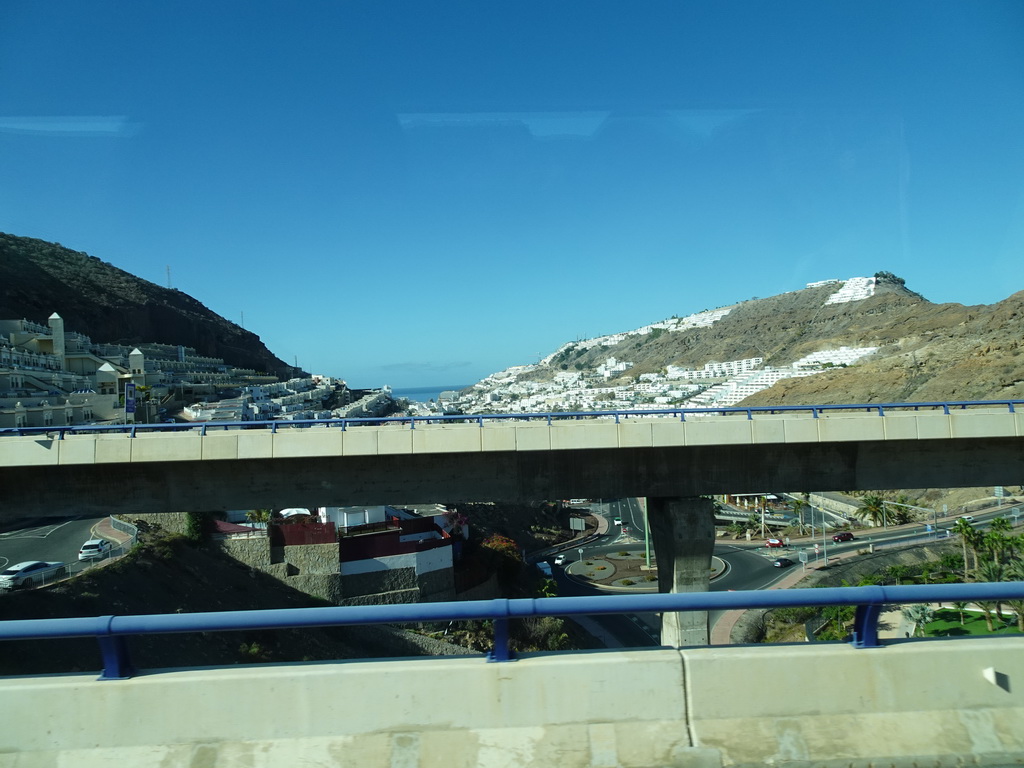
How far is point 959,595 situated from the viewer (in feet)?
10.8

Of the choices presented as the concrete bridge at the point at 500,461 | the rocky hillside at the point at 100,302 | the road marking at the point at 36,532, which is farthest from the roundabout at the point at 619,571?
the rocky hillside at the point at 100,302

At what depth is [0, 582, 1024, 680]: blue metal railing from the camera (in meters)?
3.05

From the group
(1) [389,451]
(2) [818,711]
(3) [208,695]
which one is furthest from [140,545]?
(2) [818,711]

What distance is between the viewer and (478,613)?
10.3 ft

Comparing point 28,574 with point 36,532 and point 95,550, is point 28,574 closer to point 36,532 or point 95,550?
point 95,550

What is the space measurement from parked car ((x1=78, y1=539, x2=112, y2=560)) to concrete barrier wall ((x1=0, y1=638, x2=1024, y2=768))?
20385 mm

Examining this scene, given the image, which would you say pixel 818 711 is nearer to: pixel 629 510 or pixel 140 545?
pixel 140 545

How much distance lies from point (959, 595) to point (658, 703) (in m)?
1.66

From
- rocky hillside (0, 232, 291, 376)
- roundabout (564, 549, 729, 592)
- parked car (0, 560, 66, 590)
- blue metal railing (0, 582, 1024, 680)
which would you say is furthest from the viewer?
rocky hillside (0, 232, 291, 376)

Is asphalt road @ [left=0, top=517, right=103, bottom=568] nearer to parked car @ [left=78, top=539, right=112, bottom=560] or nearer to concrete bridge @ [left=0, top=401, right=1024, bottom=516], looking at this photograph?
parked car @ [left=78, top=539, right=112, bottom=560]

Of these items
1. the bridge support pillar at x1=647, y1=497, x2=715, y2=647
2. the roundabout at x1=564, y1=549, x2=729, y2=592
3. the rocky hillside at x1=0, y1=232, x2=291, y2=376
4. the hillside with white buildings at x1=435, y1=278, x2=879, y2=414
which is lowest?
the roundabout at x1=564, y1=549, x2=729, y2=592

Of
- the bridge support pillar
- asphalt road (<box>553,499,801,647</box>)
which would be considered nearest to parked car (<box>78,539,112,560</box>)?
asphalt road (<box>553,499,801,647</box>)

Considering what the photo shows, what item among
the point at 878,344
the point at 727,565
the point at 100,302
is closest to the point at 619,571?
the point at 727,565

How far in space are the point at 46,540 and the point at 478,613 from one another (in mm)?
26198
